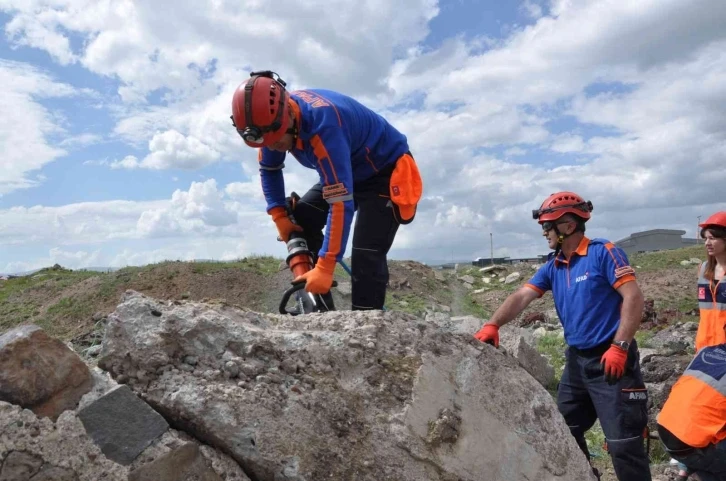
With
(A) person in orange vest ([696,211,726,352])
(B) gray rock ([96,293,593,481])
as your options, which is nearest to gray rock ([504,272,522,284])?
(A) person in orange vest ([696,211,726,352])

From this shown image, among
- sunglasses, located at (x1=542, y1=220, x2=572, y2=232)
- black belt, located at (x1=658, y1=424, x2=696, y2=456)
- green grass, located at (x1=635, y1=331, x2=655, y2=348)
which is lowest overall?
green grass, located at (x1=635, y1=331, x2=655, y2=348)

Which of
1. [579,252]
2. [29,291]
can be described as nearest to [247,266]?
[29,291]

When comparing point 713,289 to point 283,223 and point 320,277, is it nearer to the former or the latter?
point 320,277

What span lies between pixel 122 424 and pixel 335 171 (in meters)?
1.94

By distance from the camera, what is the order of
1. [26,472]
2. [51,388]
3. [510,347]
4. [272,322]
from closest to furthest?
[26,472]
[51,388]
[272,322]
[510,347]

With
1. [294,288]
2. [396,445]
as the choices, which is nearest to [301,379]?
[396,445]

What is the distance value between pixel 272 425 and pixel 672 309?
45.4ft

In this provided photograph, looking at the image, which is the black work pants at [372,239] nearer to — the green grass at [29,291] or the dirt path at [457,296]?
the dirt path at [457,296]

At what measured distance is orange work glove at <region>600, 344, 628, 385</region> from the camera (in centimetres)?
400

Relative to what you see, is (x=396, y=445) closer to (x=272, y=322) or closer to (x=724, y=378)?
(x=272, y=322)

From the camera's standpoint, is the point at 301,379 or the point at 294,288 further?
the point at 294,288

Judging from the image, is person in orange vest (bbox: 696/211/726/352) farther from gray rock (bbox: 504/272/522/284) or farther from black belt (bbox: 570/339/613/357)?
gray rock (bbox: 504/272/522/284)

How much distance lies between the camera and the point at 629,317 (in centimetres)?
409

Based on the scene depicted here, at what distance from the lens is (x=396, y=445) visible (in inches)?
101
